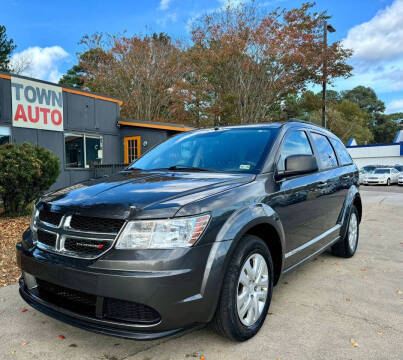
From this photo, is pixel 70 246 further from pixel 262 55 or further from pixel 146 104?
pixel 146 104

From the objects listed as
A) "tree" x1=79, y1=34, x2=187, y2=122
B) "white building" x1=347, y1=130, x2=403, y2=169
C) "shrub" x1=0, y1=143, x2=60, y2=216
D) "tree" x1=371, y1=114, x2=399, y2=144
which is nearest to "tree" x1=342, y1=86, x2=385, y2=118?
"tree" x1=371, y1=114, x2=399, y2=144

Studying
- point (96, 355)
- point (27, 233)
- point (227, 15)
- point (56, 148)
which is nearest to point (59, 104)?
point (56, 148)

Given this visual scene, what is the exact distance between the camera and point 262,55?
647 inches

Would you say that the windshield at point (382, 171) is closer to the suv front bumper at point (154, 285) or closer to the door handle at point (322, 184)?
the door handle at point (322, 184)

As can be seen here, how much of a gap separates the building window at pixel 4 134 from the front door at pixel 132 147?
492cm

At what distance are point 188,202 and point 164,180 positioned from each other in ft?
2.14

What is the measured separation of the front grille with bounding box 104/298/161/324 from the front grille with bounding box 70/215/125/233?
443 mm

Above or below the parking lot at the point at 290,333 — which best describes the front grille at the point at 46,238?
above

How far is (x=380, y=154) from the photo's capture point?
108 feet

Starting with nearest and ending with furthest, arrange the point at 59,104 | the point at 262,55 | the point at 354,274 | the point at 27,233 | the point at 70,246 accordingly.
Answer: the point at 70,246 < the point at 27,233 < the point at 354,274 < the point at 59,104 < the point at 262,55

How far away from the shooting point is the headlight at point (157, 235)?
2.13 meters

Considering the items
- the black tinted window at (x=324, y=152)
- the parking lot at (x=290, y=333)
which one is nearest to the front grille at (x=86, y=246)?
the parking lot at (x=290, y=333)

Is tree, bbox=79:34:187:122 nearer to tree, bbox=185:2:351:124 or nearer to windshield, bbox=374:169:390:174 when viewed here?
tree, bbox=185:2:351:124

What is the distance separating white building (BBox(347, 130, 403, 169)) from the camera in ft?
105
